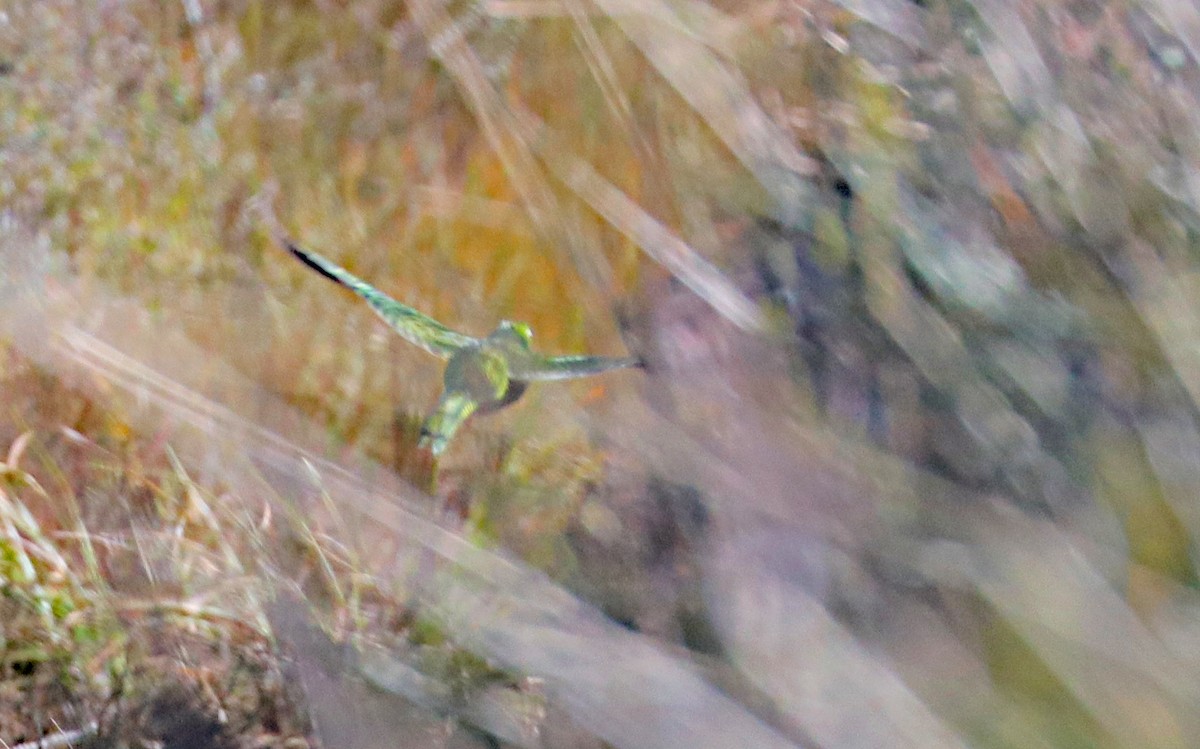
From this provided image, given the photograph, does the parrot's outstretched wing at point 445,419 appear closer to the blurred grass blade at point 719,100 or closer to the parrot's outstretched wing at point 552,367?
the parrot's outstretched wing at point 552,367

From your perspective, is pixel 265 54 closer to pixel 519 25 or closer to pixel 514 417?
pixel 519 25

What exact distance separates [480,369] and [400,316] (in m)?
0.12

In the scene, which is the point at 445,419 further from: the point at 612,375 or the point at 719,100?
the point at 719,100

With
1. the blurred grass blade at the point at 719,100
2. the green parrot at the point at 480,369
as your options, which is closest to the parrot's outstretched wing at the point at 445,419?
the green parrot at the point at 480,369

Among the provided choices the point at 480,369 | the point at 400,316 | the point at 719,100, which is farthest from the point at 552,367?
the point at 719,100

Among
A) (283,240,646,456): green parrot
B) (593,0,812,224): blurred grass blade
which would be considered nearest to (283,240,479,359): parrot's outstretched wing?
(283,240,646,456): green parrot

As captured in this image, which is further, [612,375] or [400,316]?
[400,316]

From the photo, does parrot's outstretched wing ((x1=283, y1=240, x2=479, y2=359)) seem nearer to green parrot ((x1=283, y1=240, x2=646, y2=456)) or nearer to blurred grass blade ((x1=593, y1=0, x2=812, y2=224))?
green parrot ((x1=283, y1=240, x2=646, y2=456))

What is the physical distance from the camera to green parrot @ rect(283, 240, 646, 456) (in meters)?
0.93

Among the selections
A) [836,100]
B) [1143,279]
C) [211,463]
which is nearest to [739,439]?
[1143,279]

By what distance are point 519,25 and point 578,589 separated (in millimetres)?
592

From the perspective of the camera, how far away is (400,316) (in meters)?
0.99

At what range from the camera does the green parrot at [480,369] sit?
3.05ft

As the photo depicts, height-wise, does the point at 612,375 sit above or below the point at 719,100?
below
